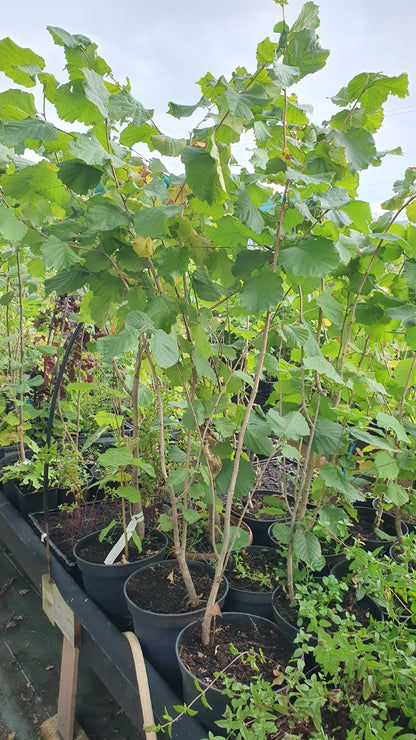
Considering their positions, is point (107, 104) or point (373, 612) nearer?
point (107, 104)

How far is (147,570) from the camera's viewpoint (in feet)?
5.08

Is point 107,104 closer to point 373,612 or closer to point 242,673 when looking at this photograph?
point 242,673

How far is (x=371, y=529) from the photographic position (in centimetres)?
195

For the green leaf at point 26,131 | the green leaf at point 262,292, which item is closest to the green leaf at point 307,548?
the green leaf at point 262,292

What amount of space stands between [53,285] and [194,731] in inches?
39.9

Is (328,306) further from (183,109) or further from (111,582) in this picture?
(111,582)

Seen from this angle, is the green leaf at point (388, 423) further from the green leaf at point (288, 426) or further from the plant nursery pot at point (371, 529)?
the plant nursery pot at point (371, 529)

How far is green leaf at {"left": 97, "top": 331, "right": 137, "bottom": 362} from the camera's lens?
79 centimetres

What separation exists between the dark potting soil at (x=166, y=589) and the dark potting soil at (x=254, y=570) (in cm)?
9

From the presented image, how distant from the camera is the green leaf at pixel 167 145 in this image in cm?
93

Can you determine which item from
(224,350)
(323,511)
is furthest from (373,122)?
(323,511)

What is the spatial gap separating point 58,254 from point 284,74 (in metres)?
0.52

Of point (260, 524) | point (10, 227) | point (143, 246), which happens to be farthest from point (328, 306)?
point (260, 524)

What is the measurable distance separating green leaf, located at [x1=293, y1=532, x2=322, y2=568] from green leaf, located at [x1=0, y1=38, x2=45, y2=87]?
122 cm
